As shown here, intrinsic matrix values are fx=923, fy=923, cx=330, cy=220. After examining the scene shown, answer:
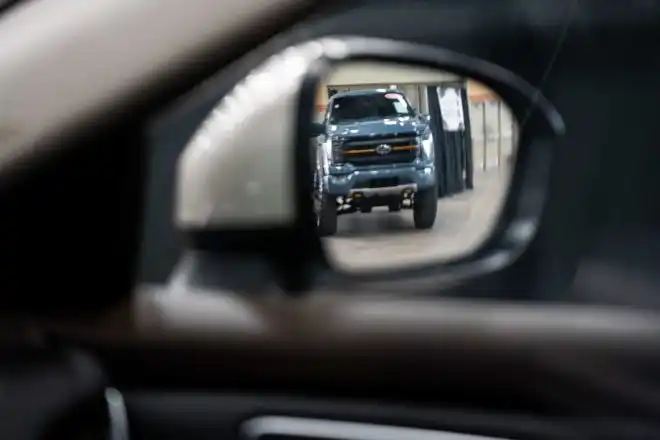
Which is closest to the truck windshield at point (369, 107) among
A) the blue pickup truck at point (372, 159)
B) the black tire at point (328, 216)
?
the blue pickup truck at point (372, 159)

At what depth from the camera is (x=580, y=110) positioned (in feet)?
5.11

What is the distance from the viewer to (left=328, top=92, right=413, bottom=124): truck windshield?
1506 millimetres

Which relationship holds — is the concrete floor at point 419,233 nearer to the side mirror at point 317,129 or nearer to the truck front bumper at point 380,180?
the truck front bumper at point 380,180

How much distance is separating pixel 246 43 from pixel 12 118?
0.30 m

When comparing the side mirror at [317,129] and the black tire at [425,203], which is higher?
the side mirror at [317,129]

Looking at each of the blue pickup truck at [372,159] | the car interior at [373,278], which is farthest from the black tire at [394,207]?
the car interior at [373,278]

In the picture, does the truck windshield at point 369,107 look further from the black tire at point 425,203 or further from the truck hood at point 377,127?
the black tire at point 425,203

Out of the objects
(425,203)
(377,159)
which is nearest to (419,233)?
(425,203)

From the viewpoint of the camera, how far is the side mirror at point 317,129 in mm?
1534

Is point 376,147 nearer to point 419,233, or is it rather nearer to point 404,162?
point 404,162

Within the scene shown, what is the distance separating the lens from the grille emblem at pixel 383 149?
1507mm

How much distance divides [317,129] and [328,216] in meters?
0.15

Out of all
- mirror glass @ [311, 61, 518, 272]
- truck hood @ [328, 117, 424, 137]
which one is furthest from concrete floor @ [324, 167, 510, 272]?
truck hood @ [328, 117, 424, 137]

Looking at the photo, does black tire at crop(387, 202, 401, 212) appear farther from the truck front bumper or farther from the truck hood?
the truck hood
